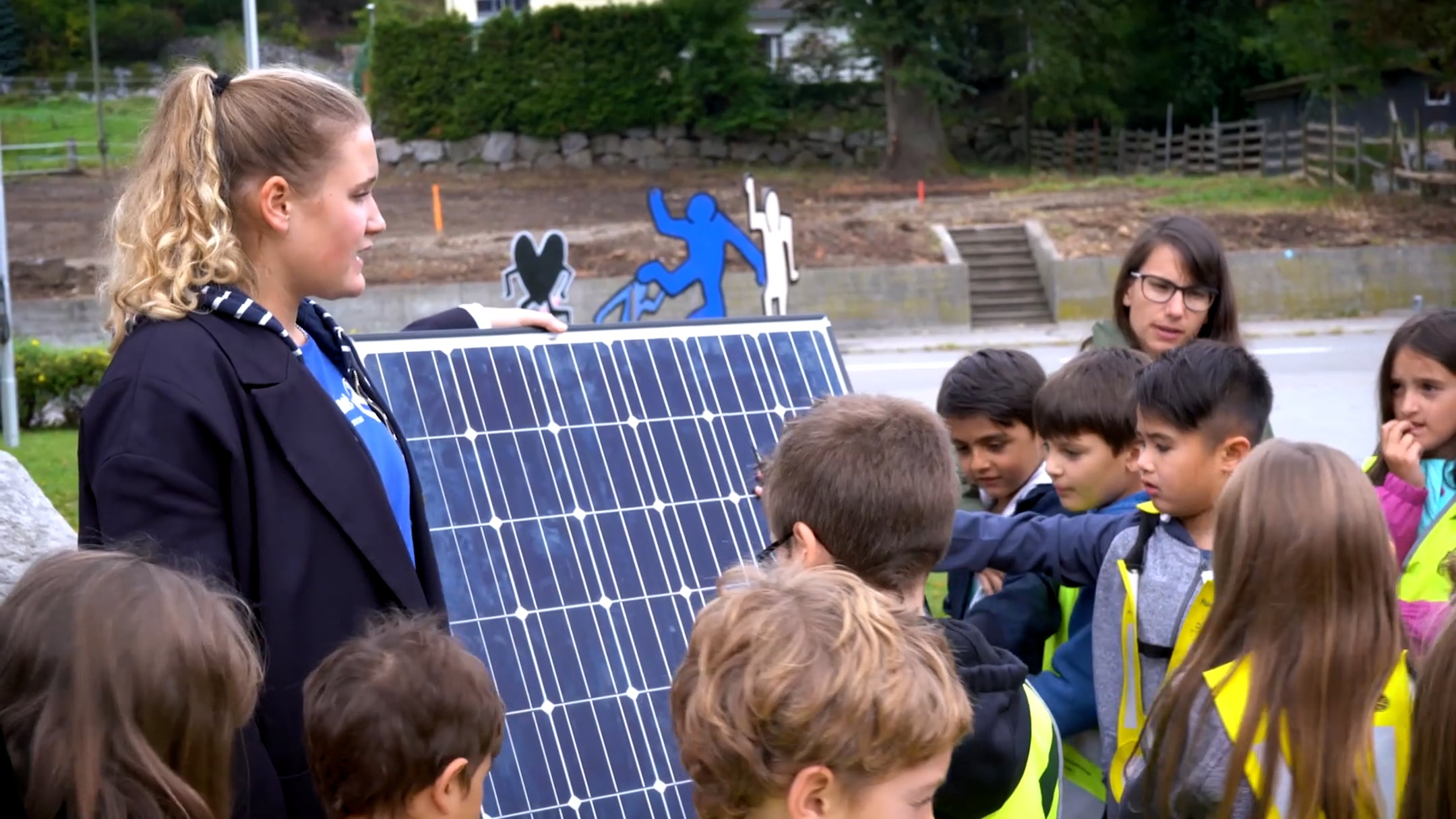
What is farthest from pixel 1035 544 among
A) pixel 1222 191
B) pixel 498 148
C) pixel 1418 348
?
pixel 498 148

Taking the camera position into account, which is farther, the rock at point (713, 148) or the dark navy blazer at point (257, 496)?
the rock at point (713, 148)

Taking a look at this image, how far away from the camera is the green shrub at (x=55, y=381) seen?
13.6 m

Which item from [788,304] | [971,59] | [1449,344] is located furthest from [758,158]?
[1449,344]

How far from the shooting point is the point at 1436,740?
2.35m

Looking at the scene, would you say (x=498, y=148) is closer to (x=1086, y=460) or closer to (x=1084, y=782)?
(x=1086, y=460)

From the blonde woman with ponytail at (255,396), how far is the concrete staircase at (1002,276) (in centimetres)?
2316

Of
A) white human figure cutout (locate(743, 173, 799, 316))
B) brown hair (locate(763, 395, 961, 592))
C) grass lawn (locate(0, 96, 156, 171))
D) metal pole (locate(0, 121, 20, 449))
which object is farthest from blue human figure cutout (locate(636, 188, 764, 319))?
grass lawn (locate(0, 96, 156, 171))

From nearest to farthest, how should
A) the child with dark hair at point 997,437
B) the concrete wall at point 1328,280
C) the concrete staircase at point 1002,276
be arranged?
the child with dark hair at point 997,437 < the concrete wall at point 1328,280 < the concrete staircase at point 1002,276

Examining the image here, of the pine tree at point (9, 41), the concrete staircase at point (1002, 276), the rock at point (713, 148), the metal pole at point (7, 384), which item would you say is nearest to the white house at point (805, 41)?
the rock at point (713, 148)

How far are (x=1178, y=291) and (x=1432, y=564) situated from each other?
1.21m

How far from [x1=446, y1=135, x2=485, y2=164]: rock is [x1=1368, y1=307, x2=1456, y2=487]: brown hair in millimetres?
41480

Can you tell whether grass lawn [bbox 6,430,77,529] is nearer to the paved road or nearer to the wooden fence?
the paved road

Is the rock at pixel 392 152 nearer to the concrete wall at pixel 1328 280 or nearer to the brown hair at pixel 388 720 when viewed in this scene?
the concrete wall at pixel 1328 280

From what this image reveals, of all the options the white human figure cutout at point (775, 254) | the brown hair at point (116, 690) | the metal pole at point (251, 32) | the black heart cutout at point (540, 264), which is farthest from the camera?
the white human figure cutout at point (775, 254)
